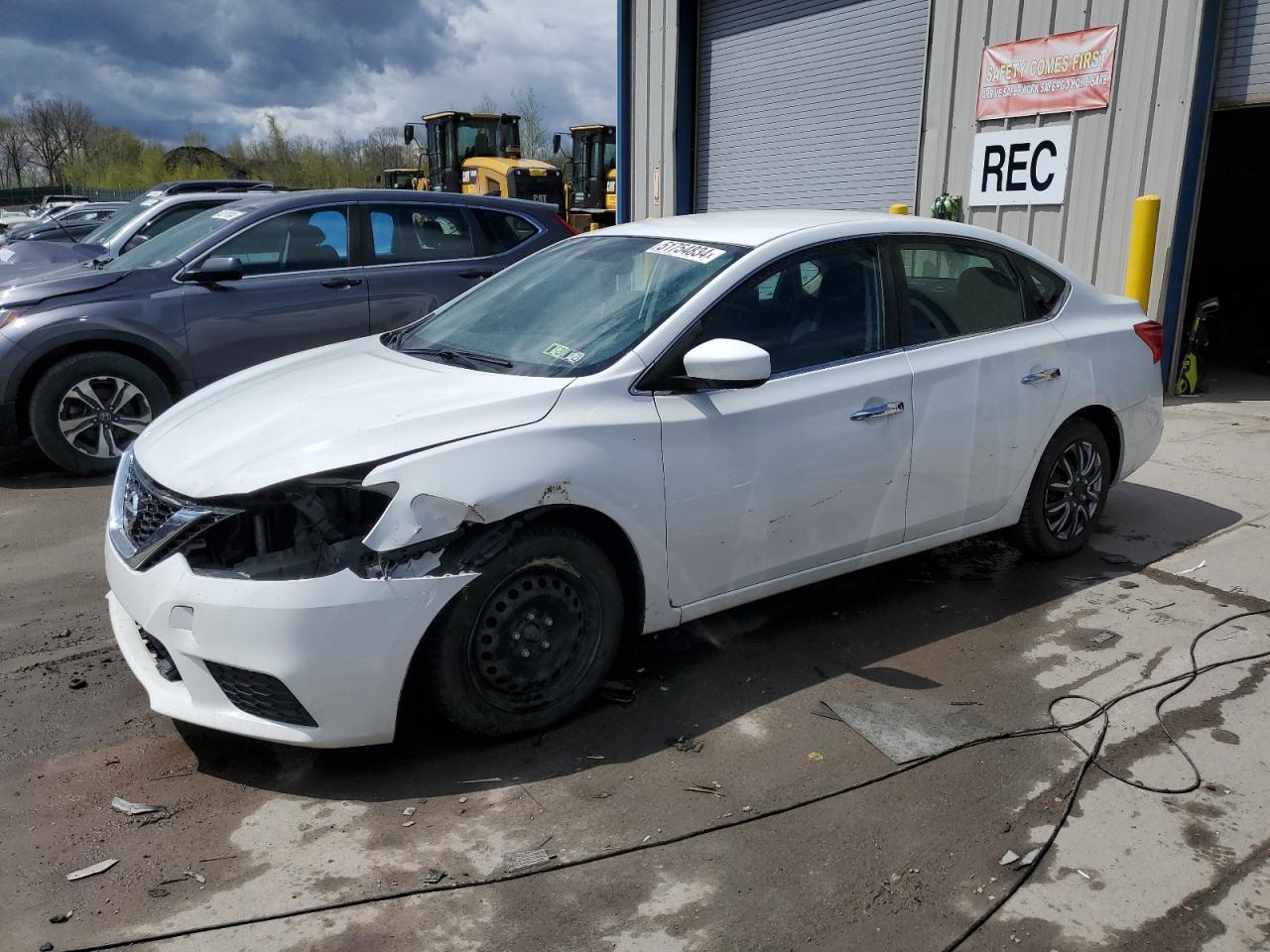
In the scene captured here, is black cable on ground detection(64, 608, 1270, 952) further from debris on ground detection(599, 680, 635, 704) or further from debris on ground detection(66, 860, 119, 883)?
debris on ground detection(599, 680, 635, 704)

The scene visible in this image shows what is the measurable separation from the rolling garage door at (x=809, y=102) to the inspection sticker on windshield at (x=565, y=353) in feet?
26.5

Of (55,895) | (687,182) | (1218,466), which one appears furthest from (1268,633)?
(687,182)

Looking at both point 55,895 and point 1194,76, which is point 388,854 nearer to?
point 55,895

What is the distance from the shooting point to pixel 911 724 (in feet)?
11.7

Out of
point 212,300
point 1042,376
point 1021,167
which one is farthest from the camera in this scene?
point 1021,167

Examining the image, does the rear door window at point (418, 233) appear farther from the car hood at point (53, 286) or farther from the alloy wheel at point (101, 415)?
the alloy wheel at point (101, 415)

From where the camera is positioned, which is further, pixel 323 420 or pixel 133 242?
pixel 133 242

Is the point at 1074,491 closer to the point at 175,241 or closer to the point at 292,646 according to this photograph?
the point at 292,646

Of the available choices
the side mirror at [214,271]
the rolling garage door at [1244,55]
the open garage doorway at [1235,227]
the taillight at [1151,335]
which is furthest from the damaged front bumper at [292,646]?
the open garage doorway at [1235,227]

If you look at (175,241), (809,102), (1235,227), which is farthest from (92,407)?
(1235,227)

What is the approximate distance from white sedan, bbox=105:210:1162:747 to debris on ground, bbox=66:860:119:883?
18.1 inches

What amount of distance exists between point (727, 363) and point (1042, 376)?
188 cm

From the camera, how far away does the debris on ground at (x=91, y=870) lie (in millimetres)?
2783

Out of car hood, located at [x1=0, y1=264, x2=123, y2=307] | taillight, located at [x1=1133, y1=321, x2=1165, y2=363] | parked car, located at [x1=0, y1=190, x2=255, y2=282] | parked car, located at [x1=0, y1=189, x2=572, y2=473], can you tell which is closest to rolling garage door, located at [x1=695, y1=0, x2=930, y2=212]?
parked car, located at [x1=0, y1=189, x2=572, y2=473]
